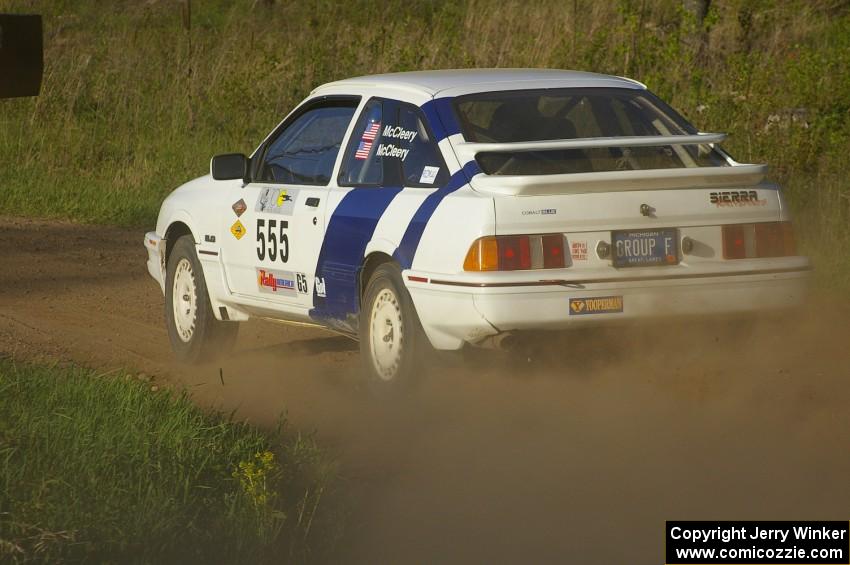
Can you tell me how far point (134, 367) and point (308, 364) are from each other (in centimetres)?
100

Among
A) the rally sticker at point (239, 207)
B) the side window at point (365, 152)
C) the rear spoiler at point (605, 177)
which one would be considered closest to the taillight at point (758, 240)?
the rear spoiler at point (605, 177)

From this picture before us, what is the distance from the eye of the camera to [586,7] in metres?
18.8

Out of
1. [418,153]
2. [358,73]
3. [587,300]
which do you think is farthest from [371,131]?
[358,73]

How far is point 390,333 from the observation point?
24.1 feet

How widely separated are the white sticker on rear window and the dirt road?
1000mm

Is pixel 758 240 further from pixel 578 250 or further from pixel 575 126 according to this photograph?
pixel 575 126

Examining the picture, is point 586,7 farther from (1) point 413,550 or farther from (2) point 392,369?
(1) point 413,550

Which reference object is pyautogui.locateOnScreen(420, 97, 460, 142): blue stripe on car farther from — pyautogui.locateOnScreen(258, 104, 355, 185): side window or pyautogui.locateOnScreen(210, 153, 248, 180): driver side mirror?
pyautogui.locateOnScreen(210, 153, 248, 180): driver side mirror

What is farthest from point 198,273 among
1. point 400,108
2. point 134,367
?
point 400,108

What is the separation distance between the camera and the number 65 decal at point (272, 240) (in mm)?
8062

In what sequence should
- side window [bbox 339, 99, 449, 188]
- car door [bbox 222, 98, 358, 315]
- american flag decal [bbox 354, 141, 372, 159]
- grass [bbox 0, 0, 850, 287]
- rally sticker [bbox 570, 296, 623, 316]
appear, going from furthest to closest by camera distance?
grass [bbox 0, 0, 850, 287], car door [bbox 222, 98, 358, 315], american flag decal [bbox 354, 141, 372, 159], side window [bbox 339, 99, 449, 188], rally sticker [bbox 570, 296, 623, 316]

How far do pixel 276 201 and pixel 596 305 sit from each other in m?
2.24

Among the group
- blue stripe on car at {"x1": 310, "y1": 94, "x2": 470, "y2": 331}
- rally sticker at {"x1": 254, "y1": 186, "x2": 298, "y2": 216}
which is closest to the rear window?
blue stripe on car at {"x1": 310, "y1": 94, "x2": 470, "y2": 331}

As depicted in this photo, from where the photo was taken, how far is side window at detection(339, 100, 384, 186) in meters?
7.65
